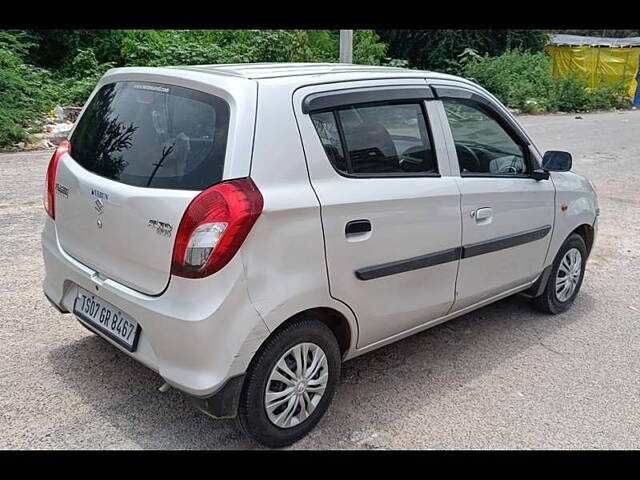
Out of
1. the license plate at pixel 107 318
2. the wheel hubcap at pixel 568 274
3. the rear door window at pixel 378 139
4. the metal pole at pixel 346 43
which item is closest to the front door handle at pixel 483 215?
the rear door window at pixel 378 139

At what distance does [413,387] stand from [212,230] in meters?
1.67

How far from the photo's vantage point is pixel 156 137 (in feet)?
9.22

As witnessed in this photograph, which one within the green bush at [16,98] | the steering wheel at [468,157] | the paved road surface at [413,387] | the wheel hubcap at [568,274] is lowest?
the paved road surface at [413,387]

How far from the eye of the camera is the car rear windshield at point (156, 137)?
2.62 m

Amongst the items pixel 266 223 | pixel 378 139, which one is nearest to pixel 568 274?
pixel 378 139

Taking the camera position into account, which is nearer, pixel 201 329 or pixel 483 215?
pixel 201 329

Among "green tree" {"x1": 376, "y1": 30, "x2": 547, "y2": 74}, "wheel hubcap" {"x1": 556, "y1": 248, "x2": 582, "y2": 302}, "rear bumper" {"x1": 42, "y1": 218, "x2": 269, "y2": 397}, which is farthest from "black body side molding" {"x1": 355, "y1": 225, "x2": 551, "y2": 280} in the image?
"green tree" {"x1": 376, "y1": 30, "x2": 547, "y2": 74}

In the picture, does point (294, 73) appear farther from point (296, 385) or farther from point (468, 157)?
point (296, 385)

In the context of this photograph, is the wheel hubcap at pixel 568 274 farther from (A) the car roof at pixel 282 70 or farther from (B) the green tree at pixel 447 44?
(B) the green tree at pixel 447 44

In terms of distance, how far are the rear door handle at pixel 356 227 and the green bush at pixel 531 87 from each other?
741 inches

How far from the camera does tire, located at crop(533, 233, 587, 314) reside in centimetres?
450

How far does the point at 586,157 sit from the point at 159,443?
1114 cm

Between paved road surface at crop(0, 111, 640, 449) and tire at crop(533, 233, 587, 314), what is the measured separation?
0.09 m

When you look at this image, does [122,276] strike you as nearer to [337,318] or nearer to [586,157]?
[337,318]
